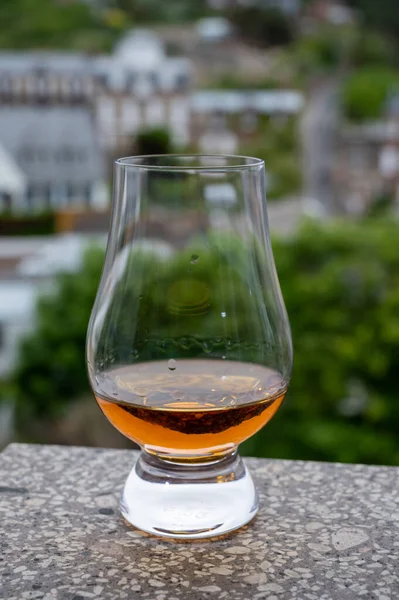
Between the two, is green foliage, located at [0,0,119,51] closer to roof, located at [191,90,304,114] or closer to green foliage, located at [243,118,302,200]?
roof, located at [191,90,304,114]

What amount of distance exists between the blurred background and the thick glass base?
295cm

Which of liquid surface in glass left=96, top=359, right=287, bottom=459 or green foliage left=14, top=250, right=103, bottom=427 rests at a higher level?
liquid surface in glass left=96, top=359, right=287, bottom=459

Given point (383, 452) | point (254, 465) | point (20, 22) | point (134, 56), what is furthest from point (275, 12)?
point (254, 465)

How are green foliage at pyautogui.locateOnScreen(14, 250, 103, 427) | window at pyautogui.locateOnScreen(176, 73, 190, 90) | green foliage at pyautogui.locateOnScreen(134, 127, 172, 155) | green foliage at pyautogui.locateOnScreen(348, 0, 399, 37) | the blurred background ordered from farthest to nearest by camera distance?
1. window at pyautogui.locateOnScreen(176, 73, 190, 90)
2. green foliage at pyautogui.locateOnScreen(348, 0, 399, 37)
3. green foliage at pyautogui.locateOnScreen(134, 127, 172, 155)
4. the blurred background
5. green foliage at pyautogui.locateOnScreen(14, 250, 103, 427)

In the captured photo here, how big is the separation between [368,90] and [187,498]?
5943mm

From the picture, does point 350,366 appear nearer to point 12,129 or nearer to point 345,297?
point 345,297

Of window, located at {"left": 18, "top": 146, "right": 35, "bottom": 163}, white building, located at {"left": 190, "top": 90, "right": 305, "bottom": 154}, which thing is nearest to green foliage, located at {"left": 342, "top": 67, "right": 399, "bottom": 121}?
white building, located at {"left": 190, "top": 90, "right": 305, "bottom": 154}

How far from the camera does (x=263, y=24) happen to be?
577cm

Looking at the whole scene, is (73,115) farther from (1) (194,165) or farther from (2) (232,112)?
(1) (194,165)

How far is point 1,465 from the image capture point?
0.44 metres

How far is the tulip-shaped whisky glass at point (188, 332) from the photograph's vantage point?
0.34 meters

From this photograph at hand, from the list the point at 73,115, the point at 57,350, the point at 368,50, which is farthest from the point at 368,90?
the point at 57,350

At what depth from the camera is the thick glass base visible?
0.35m

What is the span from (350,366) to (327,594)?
2.36 m
